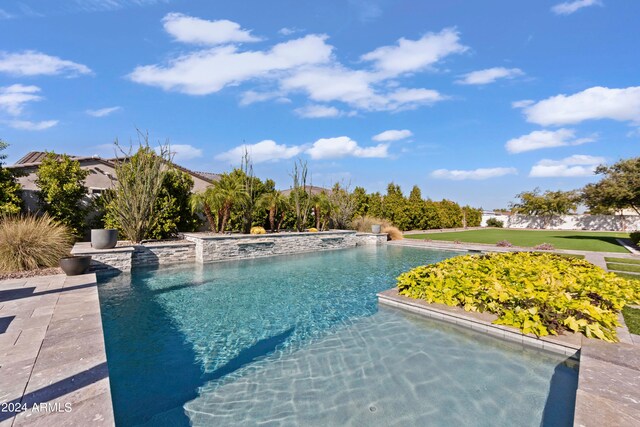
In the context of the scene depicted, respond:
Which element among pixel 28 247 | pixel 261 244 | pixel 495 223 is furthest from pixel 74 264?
pixel 495 223

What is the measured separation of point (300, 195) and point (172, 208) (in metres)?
7.17

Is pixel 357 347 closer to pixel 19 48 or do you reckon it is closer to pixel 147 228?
pixel 147 228

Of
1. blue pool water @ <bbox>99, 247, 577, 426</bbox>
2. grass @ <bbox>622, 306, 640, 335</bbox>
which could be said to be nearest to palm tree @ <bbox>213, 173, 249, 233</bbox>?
blue pool water @ <bbox>99, 247, 577, 426</bbox>

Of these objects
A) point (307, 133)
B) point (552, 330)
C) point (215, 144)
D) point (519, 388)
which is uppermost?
point (307, 133)

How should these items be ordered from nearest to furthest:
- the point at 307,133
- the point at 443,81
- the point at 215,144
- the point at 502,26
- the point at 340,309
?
the point at 340,309 → the point at 502,26 → the point at 443,81 → the point at 215,144 → the point at 307,133

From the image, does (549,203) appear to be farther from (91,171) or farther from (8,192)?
(8,192)

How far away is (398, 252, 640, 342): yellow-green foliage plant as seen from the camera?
13.7 feet

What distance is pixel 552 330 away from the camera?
13.6 ft

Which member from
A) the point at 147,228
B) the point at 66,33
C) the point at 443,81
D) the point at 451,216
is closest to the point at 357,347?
the point at 147,228

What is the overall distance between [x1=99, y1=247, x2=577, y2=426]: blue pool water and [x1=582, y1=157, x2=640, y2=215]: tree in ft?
60.5

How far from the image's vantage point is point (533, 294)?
4469mm

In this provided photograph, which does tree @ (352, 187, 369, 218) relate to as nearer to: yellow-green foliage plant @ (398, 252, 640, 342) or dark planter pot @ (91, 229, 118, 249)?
yellow-green foliage plant @ (398, 252, 640, 342)

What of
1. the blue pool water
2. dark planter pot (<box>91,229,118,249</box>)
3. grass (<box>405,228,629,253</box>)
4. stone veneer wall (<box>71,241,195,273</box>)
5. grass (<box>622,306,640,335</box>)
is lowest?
the blue pool water

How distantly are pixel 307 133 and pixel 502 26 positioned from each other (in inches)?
494
